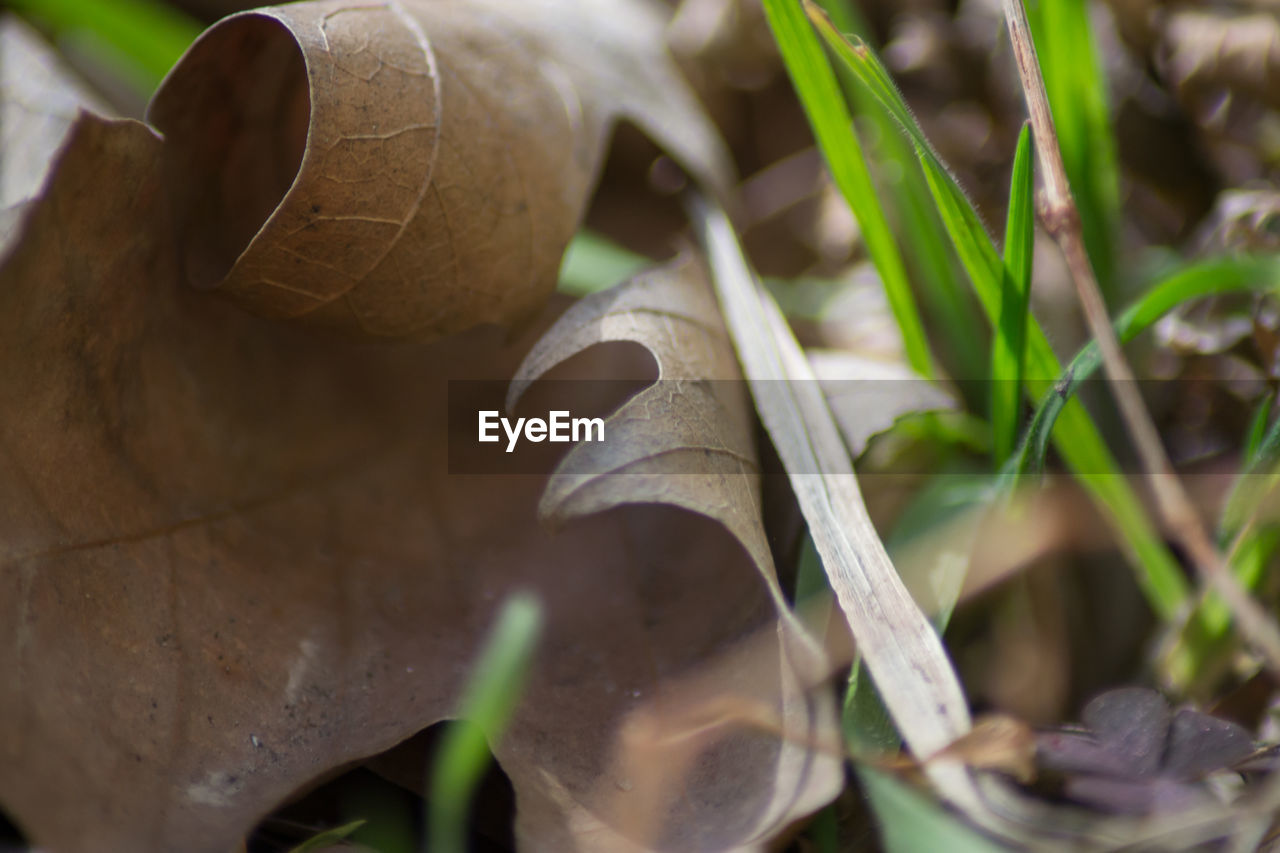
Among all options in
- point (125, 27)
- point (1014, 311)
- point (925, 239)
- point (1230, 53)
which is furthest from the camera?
point (1230, 53)

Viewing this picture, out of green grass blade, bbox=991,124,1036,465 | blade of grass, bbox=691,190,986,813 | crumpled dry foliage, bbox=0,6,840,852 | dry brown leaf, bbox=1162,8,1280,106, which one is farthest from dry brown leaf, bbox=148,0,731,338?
dry brown leaf, bbox=1162,8,1280,106

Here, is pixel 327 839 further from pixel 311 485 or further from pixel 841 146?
pixel 841 146

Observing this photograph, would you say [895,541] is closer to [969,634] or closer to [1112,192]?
[969,634]

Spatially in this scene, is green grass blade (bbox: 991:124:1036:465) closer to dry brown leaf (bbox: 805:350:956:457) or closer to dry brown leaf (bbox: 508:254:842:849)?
dry brown leaf (bbox: 805:350:956:457)

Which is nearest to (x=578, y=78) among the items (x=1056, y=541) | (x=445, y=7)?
(x=445, y=7)

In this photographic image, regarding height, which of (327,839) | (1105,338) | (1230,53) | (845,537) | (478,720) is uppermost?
(1230,53)

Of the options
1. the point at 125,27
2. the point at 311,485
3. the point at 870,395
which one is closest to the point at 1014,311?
the point at 870,395

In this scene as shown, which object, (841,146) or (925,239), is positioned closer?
(841,146)
